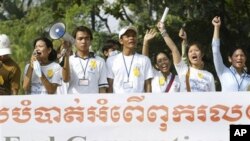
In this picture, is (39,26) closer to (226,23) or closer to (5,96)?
(226,23)

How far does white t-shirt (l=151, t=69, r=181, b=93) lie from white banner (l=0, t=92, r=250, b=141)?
0.80 meters

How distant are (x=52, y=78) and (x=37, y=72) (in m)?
0.19

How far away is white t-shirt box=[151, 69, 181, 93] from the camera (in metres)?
7.81

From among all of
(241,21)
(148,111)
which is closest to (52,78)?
(148,111)

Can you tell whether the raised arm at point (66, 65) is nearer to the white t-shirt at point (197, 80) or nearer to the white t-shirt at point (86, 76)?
the white t-shirt at point (86, 76)

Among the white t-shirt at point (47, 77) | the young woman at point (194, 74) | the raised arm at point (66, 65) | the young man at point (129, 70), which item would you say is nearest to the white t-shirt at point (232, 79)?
the young woman at point (194, 74)

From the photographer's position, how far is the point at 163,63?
26.2ft

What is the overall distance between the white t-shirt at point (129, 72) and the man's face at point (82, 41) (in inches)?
11.6

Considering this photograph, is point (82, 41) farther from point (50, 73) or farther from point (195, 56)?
point (195, 56)

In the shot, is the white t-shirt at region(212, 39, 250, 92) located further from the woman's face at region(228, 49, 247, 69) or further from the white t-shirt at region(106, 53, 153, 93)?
the white t-shirt at region(106, 53, 153, 93)

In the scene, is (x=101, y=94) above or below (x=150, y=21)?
below

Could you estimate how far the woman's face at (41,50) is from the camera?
779 centimetres

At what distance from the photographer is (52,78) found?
25.3 ft

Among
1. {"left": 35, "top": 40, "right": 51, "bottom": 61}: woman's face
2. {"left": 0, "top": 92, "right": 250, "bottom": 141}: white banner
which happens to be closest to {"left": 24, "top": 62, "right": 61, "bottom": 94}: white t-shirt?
{"left": 35, "top": 40, "right": 51, "bottom": 61}: woman's face
